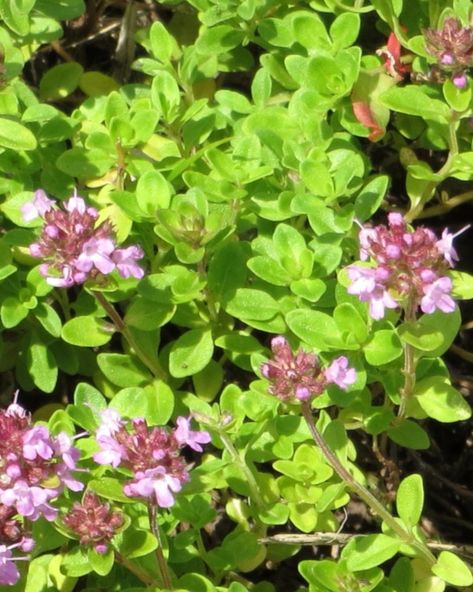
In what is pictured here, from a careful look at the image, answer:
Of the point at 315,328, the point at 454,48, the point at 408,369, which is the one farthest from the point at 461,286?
the point at 454,48

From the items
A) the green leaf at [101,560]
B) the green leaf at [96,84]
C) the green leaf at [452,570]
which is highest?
the green leaf at [96,84]

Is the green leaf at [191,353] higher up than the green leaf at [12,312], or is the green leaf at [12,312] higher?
the green leaf at [12,312]

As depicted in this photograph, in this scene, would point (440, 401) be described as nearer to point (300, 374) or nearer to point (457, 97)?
point (300, 374)

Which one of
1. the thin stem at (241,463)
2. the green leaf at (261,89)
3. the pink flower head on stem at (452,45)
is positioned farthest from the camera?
the green leaf at (261,89)

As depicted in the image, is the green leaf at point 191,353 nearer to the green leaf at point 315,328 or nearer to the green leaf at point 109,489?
the green leaf at point 315,328

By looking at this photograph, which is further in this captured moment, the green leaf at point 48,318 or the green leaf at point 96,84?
the green leaf at point 96,84

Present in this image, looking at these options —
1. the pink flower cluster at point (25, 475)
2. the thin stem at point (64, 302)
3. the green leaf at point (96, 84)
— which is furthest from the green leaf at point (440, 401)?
the green leaf at point (96, 84)
